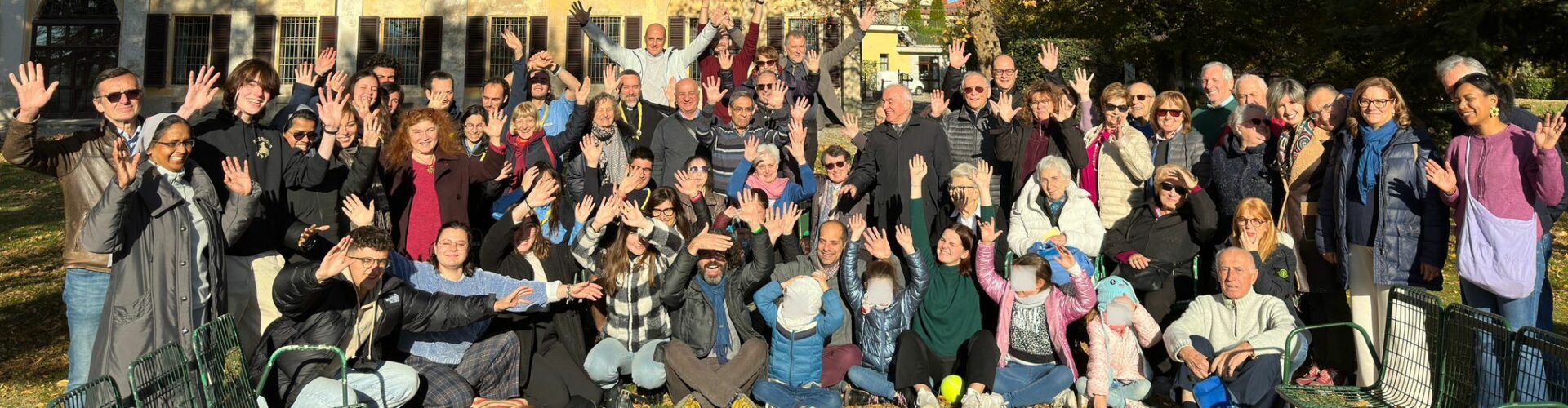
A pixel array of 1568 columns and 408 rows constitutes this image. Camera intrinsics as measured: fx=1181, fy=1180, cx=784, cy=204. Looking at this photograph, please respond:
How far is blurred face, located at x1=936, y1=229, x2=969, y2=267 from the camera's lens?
6699 mm

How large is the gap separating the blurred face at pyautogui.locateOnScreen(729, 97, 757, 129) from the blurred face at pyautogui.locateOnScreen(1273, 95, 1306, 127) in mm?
3435

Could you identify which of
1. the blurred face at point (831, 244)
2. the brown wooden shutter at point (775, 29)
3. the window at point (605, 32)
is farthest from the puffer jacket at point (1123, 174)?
the window at point (605, 32)

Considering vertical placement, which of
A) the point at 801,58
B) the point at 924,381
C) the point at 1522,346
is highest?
the point at 801,58

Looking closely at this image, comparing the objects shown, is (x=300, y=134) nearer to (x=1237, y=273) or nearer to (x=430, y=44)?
(x=1237, y=273)

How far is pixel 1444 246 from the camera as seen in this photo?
5.81 meters

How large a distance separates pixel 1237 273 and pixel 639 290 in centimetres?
325

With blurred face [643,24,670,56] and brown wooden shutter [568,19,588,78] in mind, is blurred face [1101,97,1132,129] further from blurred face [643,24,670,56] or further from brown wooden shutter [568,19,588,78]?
brown wooden shutter [568,19,588,78]

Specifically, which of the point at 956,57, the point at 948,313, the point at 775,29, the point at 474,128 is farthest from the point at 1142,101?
the point at 775,29

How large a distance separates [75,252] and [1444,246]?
6421mm

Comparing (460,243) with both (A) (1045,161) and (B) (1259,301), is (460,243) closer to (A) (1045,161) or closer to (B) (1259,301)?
(A) (1045,161)

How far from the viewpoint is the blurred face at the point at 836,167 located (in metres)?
7.72

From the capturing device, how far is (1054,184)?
707 cm

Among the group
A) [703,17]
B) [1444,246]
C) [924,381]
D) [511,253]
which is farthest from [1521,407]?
[703,17]

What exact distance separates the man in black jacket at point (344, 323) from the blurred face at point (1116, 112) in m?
4.34
